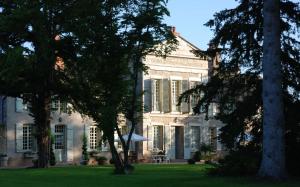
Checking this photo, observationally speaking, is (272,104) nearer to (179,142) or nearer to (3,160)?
(3,160)

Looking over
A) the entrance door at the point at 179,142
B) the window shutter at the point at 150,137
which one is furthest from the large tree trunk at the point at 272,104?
the entrance door at the point at 179,142

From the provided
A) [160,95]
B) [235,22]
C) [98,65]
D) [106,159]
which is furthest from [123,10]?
[160,95]

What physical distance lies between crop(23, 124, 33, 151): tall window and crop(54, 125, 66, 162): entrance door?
2218mm

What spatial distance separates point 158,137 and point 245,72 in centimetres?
3331

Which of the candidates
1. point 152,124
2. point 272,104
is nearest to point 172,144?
point 152,124

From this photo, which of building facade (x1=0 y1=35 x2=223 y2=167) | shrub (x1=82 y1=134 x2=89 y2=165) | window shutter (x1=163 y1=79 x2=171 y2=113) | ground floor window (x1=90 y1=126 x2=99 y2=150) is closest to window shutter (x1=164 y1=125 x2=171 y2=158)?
building facade (x1=0 y1=35 x2=223 y2=167)

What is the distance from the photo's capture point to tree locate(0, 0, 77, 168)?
3112 centimetres

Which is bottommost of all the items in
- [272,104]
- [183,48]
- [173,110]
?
[272,104]

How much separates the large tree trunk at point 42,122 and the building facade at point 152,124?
30.3 ft

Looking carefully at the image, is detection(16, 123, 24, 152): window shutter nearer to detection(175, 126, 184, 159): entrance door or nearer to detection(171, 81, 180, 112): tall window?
detection(171, 81, 180, 112): tall window

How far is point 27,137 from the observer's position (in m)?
47.9

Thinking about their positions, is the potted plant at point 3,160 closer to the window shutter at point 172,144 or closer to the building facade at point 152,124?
the building facade at point 152,124

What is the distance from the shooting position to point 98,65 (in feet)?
86.6

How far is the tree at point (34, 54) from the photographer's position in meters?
31.1
